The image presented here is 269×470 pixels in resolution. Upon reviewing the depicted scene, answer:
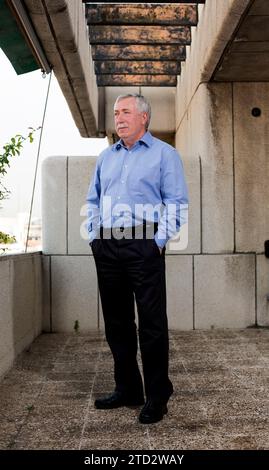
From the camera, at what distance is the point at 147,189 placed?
2977 mm

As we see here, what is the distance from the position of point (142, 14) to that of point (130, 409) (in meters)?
4.15

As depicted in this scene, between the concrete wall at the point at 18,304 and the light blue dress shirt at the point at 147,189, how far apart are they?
1385mm

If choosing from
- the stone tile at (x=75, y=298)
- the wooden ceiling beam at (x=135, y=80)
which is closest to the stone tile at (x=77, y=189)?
the stone tile at (x=75, y=298)

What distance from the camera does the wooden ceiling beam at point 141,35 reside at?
21.3 feet

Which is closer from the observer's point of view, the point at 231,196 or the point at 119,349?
the point at 119,349

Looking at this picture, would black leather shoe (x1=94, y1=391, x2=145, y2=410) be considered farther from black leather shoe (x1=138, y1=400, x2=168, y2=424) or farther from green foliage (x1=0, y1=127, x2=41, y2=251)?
green foliage (x1=0, y1=127, x2=41, y2=251)

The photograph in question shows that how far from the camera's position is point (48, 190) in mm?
6004

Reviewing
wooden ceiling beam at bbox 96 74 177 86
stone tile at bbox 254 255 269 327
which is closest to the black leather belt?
stone tile at bbox 254 255 269 327

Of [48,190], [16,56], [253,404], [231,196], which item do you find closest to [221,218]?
[231,196]

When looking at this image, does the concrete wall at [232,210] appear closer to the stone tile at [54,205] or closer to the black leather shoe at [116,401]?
the stone tile at [54,205]

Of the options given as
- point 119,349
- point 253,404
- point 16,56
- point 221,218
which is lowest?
point 253,404

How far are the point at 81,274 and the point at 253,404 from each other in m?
2.96
